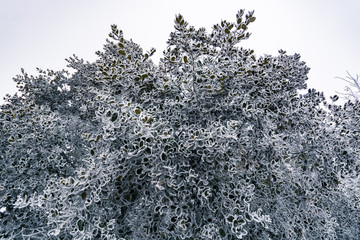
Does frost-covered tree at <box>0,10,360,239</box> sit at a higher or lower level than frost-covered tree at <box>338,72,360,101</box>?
lower

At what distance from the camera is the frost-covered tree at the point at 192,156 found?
2859 millimetres

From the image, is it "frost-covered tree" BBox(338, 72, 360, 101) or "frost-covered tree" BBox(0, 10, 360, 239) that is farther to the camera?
"frost-covered tree" BBox(338, 72, 360, 101)

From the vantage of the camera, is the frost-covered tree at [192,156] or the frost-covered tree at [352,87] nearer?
the frost-covered tree at [192,156]

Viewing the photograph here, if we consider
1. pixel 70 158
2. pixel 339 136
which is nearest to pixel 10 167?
pixel 70 158

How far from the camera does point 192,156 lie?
3.25 meters

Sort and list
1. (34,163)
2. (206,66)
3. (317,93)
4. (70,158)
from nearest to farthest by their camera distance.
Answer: (206,66) < (317,93) < (34,163) < (70,158)

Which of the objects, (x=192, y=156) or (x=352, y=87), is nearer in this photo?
(x=192, y=156)

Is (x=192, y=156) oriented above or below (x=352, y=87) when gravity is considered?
below

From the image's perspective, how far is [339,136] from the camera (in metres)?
4.11

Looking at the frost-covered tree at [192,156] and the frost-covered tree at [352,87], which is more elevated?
the frost-covered tree at [352,87]

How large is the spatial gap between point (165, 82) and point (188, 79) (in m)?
0.35

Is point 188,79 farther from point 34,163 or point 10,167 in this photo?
point 10,167

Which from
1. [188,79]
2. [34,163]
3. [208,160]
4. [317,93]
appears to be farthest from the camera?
[34,163]

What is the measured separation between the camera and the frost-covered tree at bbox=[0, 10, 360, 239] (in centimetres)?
286
